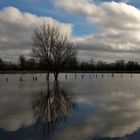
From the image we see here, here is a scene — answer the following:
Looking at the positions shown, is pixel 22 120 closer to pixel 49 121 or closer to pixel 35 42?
pixel 49 121

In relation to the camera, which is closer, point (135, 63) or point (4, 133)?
point (4, 133)

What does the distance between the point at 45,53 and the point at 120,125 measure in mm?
52231

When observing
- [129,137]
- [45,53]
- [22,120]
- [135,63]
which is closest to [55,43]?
[45,53]

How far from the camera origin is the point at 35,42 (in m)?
68.4

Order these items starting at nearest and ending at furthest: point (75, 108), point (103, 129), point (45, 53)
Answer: point (103, 129) → point (75, 108) → point (45, 53)

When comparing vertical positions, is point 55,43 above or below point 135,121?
above

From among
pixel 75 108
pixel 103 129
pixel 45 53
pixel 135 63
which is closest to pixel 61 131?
pixel 103 129

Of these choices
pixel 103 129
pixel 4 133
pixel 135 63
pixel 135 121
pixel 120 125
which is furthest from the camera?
pixel 135 63

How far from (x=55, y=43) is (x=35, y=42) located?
4.60 meters

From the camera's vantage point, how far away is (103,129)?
1276cm

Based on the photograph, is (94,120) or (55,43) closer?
(94,120)

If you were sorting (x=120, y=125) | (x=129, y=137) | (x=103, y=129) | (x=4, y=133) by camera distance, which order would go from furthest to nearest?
(x=120, y=125)
(x=103, y=129)
(x=4, y=133)
(x=129, y=137)

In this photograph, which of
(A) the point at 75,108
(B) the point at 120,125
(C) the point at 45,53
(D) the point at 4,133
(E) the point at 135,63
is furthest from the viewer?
(E) the point at 135,63

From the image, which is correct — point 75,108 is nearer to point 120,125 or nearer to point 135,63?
point 120,125
